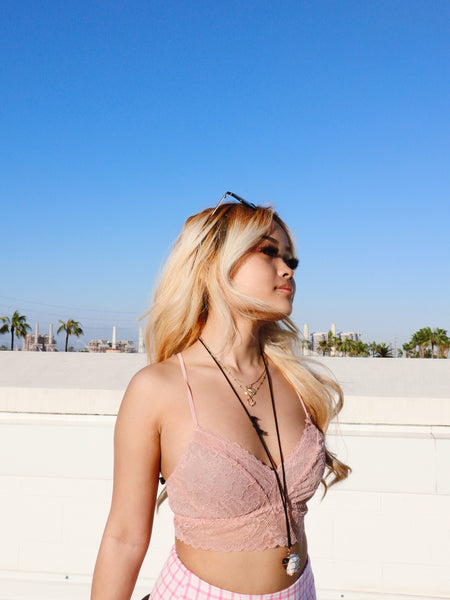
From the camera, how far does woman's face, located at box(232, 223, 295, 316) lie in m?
1.35

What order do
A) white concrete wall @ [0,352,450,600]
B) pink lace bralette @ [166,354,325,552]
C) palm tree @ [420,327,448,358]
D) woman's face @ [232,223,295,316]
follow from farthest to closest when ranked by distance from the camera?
palm tree @ [420,327,448,358] → white concrete wall @ [0,352,450,600] → woman's face @ [232,223,295,316] → pink lace bralette @ [166,354,325,552]

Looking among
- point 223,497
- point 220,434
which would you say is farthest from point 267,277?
point 223,497

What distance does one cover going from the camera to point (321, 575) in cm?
262

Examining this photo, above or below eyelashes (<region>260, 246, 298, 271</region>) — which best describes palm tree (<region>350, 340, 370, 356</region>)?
below

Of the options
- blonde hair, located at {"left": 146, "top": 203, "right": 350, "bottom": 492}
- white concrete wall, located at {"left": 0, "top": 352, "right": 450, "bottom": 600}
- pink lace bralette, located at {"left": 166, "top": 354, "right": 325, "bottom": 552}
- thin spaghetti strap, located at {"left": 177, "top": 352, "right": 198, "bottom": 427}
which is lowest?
white concrete wall, located at {"left": 0, "top": 352, "right": 450, "bottom": 600}

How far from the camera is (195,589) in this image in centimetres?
121

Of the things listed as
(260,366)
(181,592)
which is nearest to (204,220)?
(260,366)

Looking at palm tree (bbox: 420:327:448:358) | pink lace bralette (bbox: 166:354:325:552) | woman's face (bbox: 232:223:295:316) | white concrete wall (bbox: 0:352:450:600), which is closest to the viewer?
pink lace bralette (bbox: 166:354:325:552)

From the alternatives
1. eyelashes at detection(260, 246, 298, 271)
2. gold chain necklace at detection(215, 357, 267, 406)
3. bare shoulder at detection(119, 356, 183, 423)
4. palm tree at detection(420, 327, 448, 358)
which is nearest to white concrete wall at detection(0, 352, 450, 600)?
gold chain necklace at detection(215, 357, 267, 406)

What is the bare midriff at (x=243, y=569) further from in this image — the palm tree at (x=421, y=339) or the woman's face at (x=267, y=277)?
the palm tree at (x=421, y=339)

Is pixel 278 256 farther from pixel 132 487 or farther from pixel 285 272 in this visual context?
pixel 132 487

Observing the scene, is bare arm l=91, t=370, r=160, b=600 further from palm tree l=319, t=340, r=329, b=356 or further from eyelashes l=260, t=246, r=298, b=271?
palm tree l=319, t=340, r=329, b=356

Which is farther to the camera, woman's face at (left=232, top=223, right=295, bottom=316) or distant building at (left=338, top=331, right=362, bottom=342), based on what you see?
distant building at (left=338, top=331, right=362, bottom=342)

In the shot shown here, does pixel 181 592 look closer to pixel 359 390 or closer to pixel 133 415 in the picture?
pixel 133 415
